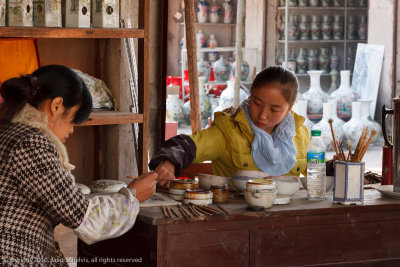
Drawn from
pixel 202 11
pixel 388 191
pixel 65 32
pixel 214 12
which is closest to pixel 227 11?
pixel 214 12

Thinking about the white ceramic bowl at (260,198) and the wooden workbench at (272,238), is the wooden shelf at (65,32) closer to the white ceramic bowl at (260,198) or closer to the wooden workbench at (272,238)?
the wooden workbench at (272,238)

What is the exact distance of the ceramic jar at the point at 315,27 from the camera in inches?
361

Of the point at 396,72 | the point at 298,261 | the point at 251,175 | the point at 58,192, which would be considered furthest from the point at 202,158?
the point at 396,72

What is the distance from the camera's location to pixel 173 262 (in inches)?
84.9

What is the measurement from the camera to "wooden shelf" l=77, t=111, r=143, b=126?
3513 mm

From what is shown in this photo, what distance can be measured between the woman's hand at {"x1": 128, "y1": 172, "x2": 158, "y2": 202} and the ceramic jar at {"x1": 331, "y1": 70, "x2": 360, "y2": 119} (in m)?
6.66

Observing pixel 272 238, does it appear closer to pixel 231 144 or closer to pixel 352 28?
pixel 231 144

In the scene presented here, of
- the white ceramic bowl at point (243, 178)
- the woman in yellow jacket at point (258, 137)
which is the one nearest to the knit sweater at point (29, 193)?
the white ceramic bowl at point (243, 178)

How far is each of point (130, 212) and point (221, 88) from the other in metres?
7.02

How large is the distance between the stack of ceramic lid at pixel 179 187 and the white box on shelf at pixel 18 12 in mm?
1312

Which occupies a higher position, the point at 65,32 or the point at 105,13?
the point at 105,13

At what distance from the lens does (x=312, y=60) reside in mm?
9258

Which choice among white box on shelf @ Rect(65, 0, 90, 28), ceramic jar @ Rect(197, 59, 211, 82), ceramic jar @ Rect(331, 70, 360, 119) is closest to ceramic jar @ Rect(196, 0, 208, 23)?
ceramic jar @ Rect(197, 59, 211, 82)

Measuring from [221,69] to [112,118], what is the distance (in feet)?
18.5
